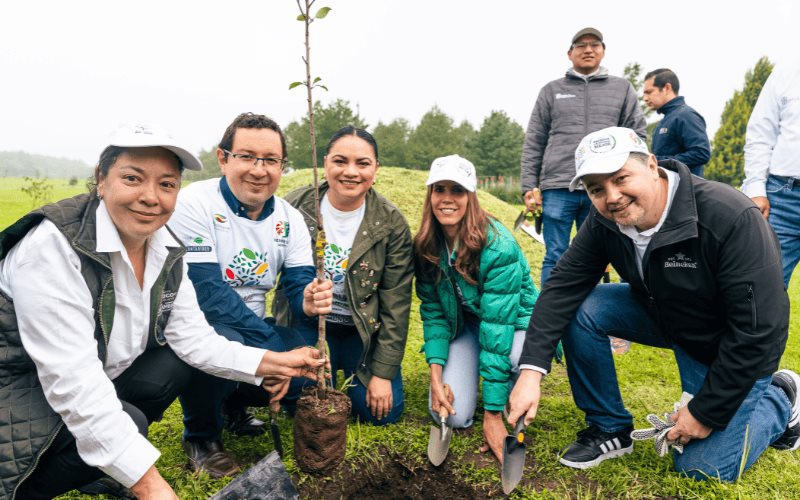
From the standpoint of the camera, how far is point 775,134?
327 cm

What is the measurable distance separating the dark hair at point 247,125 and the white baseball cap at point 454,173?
84 cm

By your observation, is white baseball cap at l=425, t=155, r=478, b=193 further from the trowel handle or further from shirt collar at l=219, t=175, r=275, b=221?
the trowel handle

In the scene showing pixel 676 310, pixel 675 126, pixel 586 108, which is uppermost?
pixel 586 108

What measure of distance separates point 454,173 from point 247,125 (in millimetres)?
1124

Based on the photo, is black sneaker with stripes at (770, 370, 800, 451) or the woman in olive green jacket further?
the woman in olive green jacket

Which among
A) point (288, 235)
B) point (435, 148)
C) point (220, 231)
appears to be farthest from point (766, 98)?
point (435, 148)

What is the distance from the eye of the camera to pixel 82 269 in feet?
5.55

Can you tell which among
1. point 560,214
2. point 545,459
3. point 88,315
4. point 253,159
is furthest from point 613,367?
point 88,315

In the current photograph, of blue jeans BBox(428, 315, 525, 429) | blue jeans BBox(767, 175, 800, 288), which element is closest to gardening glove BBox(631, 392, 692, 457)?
blue jeans BBox(428, 315, 525, 429)

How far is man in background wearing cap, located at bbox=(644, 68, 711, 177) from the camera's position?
465 cm

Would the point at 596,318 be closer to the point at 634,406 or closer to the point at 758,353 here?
the point at 758,353

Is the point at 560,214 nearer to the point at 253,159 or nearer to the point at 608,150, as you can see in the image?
the point at 608,150

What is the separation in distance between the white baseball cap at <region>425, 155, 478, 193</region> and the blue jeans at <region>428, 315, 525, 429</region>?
954 millimetres

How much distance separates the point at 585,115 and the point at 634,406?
7.87ft
